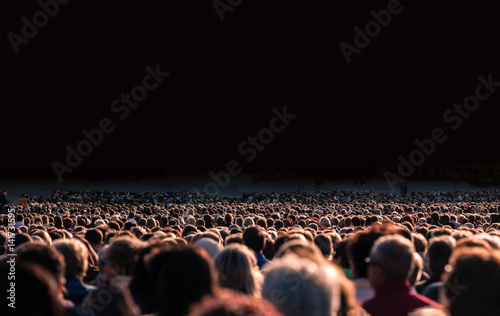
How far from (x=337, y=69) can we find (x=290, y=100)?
5700mm

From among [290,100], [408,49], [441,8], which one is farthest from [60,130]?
[441,8]

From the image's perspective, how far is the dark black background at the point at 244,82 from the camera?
180ft

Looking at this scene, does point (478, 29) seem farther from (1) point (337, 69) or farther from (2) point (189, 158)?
(2) point (189, 158)

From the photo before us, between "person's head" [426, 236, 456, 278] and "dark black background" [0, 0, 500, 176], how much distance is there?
48.8 metres

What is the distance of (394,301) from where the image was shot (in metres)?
3.59

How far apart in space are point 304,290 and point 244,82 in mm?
61020

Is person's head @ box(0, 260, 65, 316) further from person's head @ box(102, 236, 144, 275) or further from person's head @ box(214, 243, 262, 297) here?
person's head @ box(102, 236, 144, 275)

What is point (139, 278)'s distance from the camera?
12.2 ft

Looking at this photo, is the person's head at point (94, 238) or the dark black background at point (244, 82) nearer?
the person's head at point (94, 238)

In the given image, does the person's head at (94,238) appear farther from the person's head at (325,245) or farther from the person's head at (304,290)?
the person's head at (304,290)

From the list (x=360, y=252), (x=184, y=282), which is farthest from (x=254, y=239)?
(x=184, y=282)

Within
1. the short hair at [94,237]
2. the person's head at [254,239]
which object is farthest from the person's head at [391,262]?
the short hair at [94,237]

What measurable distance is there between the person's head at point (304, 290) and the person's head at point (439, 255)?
7.63 feet

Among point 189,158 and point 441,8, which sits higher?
point 441,8
